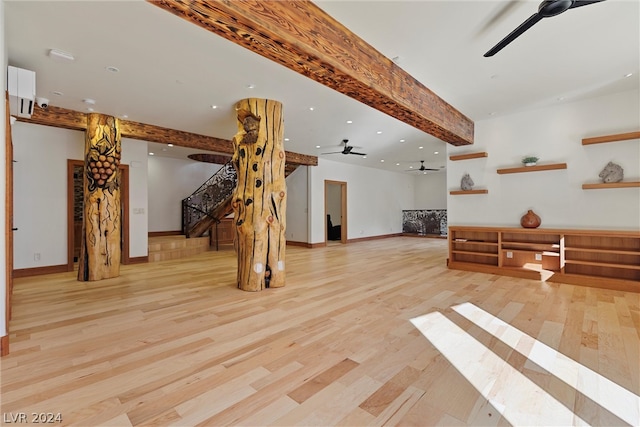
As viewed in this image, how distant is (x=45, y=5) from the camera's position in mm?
2553

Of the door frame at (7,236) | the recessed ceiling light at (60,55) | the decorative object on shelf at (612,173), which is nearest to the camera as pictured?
the door frame at (7,236)

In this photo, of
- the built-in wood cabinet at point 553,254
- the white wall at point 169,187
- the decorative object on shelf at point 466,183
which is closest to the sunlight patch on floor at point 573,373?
the built-in wood cabinet at point 553,254

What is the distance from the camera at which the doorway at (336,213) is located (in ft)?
34.4

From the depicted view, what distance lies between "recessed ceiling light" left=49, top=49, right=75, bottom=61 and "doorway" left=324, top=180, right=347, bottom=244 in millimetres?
7322

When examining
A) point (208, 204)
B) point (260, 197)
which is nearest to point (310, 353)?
point (260, 197)

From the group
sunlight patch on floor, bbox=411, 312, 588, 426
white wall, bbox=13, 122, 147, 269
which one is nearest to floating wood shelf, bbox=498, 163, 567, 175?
sunlight patch on floor, bbox=411, 312, 588, 426

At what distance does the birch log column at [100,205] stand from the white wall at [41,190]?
1.00 m

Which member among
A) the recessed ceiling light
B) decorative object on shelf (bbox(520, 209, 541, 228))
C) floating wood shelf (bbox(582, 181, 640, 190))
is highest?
the recessed ceiling light

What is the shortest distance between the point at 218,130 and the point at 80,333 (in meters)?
4.70

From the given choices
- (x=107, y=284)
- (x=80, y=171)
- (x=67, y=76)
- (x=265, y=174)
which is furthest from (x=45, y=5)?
(x=80, y=171)

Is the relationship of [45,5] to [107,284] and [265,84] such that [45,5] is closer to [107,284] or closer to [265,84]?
[265,84]

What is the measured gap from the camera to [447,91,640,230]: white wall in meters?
4.63

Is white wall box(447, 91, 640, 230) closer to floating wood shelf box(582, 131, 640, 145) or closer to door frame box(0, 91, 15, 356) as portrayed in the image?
floating wood shelf box(582, 131, 640, 145)

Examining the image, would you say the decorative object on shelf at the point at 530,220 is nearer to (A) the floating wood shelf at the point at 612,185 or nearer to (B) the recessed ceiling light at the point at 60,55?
(A) the floating wood shelf at the point at 612,185
